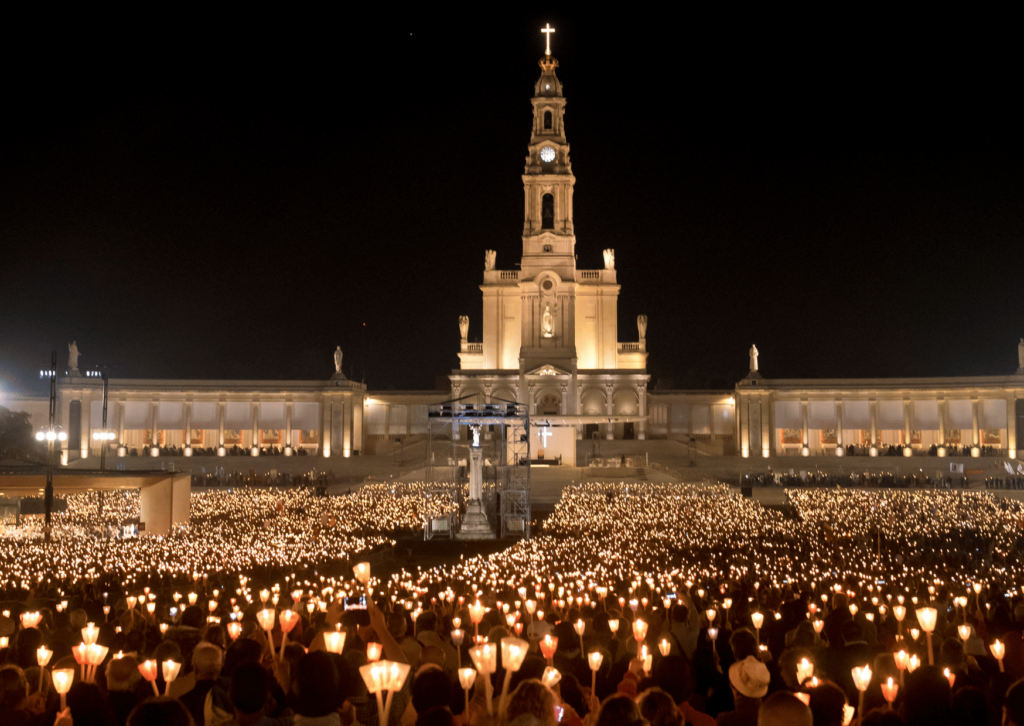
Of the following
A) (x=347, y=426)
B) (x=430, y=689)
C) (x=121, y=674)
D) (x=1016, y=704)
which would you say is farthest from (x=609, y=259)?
(x=430, y=689)

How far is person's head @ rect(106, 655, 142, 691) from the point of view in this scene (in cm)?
720

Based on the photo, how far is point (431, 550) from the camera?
2634cm

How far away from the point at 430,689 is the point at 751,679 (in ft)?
8.35

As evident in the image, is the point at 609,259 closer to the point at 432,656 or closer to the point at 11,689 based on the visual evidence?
the point at 432,656

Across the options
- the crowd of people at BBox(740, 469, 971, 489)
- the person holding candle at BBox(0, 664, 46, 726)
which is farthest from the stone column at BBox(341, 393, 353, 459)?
the person holding candle at BBox(0, 664, 46, 726)

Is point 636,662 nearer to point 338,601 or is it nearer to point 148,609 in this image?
point 338,601

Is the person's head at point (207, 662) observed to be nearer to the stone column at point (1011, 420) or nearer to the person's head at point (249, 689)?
the person's head at point (249, 689)

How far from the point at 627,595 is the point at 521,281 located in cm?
5549

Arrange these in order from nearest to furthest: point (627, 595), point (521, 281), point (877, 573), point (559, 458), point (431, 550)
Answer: point (627, 595)
point (877, 573)
point (431, 550)
point (559, 458)
point (521, 281)

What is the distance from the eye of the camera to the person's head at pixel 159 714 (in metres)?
5.51

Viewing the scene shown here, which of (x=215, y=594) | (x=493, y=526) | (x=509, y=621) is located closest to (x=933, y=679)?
(x=509, y=621)

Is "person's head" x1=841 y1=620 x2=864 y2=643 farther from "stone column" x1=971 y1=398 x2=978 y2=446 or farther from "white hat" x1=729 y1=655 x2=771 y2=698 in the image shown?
"stone column" x1=971 y1=398 x2=978 y2=446

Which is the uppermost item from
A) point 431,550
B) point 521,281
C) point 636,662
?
point 521,281

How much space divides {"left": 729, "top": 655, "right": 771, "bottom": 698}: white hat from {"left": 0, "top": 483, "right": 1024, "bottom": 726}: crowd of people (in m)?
0.02
